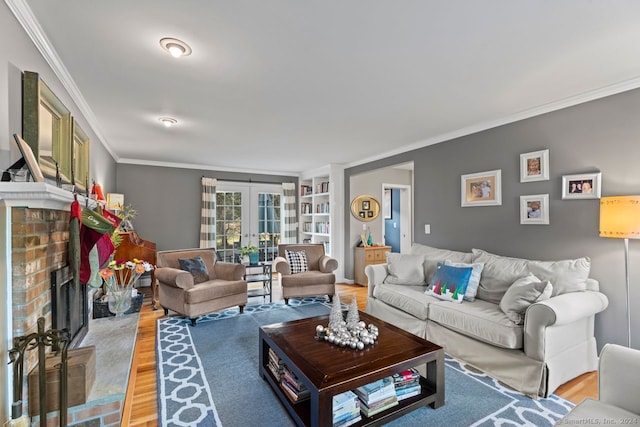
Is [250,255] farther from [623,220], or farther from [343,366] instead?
[623,220]

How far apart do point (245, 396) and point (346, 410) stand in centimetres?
78

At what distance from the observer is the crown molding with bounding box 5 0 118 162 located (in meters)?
1.47

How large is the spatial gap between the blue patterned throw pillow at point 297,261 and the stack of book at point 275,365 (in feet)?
7.27

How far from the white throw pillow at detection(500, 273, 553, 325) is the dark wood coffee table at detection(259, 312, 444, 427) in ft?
2.27

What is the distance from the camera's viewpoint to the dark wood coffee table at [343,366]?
1.57 metres

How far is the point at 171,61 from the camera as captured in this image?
6.58 feet

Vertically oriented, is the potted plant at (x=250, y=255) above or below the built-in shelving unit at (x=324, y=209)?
below

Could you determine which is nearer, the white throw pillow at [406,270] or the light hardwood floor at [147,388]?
the light hardwood floor at [147,388]

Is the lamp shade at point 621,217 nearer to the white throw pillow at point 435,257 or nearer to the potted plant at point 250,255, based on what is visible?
the white throw pillow at point 435,257

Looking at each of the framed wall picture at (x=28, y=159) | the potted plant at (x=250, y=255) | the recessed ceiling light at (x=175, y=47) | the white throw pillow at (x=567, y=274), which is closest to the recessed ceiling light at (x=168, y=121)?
the recessed ceiling light at (x=175, y=47)

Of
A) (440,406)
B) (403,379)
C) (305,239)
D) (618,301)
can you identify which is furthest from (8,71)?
(305,239)

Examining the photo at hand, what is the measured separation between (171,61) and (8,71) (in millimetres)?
844

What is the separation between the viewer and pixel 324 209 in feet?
19.6

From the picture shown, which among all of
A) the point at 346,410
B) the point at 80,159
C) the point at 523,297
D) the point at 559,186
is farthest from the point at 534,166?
the point at 80,159
